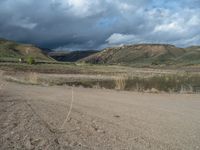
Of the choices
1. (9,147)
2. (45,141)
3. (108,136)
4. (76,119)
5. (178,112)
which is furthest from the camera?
(178,112)

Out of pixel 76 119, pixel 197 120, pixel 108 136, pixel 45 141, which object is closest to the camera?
pixel 45 141

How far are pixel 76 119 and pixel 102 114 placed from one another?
5.47ft

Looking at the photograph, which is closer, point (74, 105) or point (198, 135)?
point (198, 135)

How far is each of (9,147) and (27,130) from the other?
1.86 metres

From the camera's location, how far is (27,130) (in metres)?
10.1

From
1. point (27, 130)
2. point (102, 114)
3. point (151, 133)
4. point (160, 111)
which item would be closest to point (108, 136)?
point (151, 133)

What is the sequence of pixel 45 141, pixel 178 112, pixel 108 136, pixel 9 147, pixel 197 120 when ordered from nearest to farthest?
1. pixel 9 147
2. pixel 45 141
3. pixel 108 136
4. pixel 197 120
5. pixel 178 112

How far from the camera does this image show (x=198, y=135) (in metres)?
10.3

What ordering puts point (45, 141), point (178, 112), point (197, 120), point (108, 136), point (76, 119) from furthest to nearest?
point (178, 112)
point (197, 120)
point (76, 119)
point (108, 136)
point (45, 141)

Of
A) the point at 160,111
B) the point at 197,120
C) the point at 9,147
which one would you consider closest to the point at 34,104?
the point at 160,111

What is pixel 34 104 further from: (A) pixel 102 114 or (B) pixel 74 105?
(A) pixel 102 114

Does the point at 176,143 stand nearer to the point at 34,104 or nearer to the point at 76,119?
the point at 76,119

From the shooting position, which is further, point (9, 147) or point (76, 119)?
point (76, 119)

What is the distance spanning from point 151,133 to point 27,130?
10.6ft
